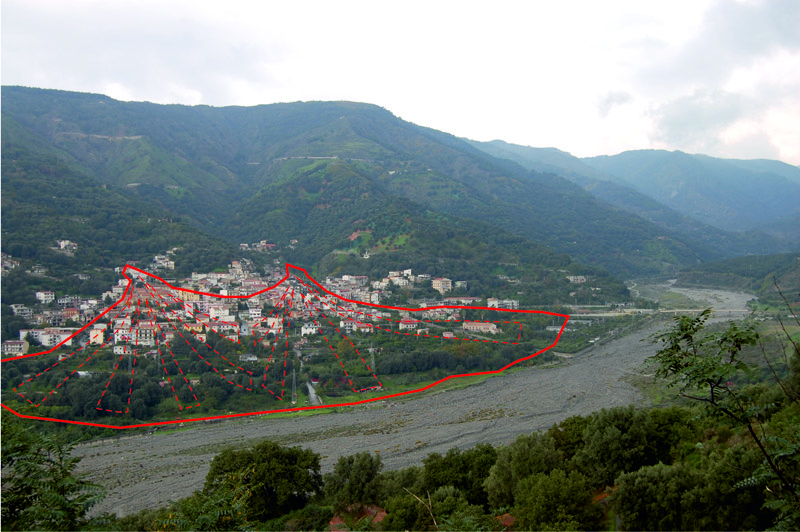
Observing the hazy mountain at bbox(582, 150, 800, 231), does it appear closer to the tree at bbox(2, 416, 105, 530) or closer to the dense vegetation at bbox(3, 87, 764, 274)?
the dense vegetation at bbox(3, 87, 764, 274)

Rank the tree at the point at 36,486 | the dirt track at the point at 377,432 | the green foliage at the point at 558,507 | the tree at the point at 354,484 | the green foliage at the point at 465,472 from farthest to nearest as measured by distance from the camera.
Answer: the dirt track at the point at 377,432 → the tree at the point at 354,484 → the green foliage at the point at 465,472 → the green foliage at the point at 558,507 → the tree at the point at 36,486

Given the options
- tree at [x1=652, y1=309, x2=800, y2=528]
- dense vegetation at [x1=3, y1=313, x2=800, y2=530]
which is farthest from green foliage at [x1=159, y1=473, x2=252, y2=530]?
tree at [x1=652, y1=309, x2=800, y2=528]

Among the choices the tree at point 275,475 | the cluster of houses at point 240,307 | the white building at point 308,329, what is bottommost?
the tree at point 275,475

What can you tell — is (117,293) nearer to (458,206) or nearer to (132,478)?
(132,478)

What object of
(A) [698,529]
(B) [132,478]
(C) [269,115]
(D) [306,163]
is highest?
(C) [269,115]

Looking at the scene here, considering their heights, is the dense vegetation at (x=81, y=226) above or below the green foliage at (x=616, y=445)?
above

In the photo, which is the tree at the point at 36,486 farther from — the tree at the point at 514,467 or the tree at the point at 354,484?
the tree at the point at 354,484

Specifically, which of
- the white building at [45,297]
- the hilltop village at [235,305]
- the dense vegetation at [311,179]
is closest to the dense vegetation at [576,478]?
the hilltop village at [235,305]

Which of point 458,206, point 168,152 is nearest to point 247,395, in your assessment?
point 458,206

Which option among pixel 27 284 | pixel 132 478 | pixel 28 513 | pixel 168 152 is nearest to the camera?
pixel 28 513
